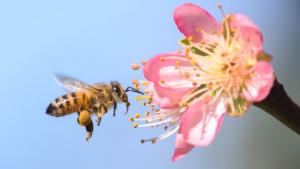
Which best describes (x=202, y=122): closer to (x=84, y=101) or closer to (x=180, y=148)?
(x=180, y=148)

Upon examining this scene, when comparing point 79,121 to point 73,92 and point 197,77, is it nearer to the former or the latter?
point 73,92

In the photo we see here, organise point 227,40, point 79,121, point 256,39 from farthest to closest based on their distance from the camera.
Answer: point 79,121, point 227,40, point 256,39

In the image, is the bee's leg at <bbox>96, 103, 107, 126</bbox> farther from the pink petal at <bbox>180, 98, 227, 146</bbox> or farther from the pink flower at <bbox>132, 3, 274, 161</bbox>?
the pink petal at <bbox>180, 98, 227, 146</bbox>

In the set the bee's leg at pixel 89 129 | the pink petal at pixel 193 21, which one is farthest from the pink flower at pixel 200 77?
the bee's leg at pixel 89 129

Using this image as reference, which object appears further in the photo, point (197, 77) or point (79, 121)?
point (79, 121)

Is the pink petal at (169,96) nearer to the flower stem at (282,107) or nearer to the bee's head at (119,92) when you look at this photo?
the flower stem at (282,107)

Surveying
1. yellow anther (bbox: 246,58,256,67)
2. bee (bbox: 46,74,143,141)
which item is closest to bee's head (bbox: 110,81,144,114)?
bee (bbox: 46,74,143,141)

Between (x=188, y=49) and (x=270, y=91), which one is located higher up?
(x=188, y=49)

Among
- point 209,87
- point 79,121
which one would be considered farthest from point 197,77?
point 79,121
